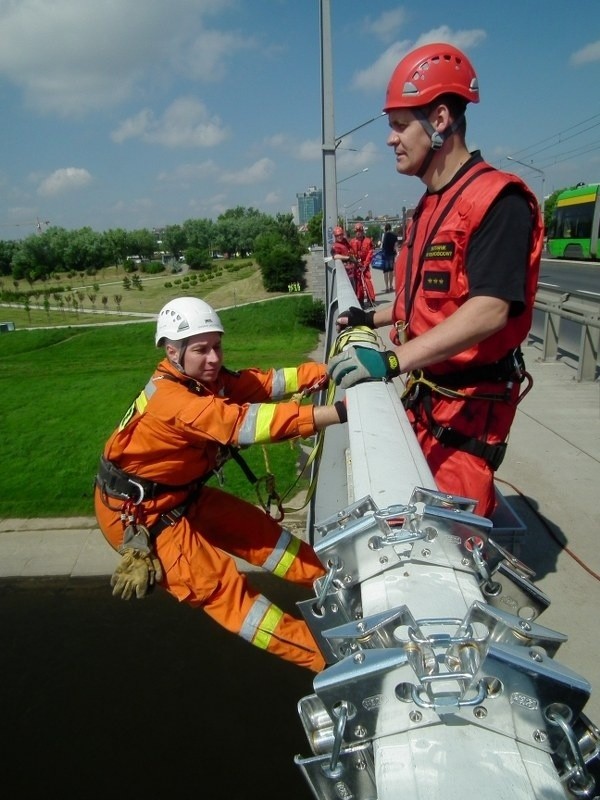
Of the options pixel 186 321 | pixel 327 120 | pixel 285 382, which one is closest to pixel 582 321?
pixel 285 382

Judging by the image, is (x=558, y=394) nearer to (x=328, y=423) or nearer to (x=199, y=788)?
(x=328, y=423)

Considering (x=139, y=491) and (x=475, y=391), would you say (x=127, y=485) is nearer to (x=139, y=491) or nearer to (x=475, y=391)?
(x=139, y=491)

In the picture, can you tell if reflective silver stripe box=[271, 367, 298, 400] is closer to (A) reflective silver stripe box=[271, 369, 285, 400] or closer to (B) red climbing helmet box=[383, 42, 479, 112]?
(A) reflective silver stripe box=[271, 369, 285, 400]

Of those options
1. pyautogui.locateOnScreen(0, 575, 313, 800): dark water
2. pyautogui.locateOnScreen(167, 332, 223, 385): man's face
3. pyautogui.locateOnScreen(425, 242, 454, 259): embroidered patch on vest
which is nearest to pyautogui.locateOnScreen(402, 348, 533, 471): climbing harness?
pyautogui.locateOnScreen(425, 242, 454, 259): embroidered patch on vest

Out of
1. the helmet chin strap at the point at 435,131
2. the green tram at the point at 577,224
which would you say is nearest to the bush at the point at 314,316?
the helmet chin strap at the point at 435,131

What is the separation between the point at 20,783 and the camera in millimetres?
3150

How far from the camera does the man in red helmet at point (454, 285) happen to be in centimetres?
219

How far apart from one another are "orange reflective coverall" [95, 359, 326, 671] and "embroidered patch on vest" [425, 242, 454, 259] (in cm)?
A: 93

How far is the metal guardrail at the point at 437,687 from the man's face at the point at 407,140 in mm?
1869

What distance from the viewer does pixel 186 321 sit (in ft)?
11.4

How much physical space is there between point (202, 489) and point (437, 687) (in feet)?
10.5

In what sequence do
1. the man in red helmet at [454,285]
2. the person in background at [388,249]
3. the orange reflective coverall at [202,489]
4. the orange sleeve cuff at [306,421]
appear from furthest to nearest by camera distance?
the person in background at [388,249], the orange reflective coverall at [202,489], the orange sleeve cuff at [306,421], the man in red helmet at [454,285]

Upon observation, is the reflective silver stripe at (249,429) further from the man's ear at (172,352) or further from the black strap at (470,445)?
the black strap at (470,445)

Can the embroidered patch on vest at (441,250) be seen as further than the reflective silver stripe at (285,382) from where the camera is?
No
